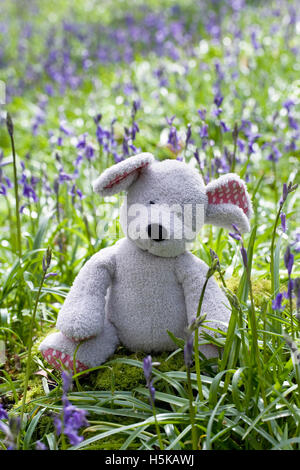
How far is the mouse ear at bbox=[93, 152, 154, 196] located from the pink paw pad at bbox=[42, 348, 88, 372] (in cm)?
65

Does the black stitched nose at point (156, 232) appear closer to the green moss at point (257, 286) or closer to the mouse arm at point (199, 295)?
the mouse arm at point (199, 295)

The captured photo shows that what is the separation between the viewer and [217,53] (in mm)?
7230

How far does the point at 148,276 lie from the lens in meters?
2.04

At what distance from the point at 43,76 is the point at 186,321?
6294 mm

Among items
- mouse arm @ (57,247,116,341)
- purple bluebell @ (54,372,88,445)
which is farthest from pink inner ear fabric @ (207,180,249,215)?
purple bluebell @ (54,372,88,445)

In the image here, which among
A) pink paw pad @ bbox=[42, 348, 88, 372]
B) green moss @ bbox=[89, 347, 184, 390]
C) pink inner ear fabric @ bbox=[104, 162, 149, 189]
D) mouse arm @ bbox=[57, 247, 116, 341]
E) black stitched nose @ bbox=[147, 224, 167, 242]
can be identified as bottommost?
green moss @ bbox=[89, 347, 184, 390]

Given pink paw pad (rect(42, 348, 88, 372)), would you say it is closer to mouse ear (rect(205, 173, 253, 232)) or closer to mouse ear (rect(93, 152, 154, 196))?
mouse ear (rect(93, 152, 154, 196))

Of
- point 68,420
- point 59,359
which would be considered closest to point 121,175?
point 59,359

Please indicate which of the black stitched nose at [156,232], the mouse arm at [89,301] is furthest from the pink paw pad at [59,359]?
the black stitched nose at [156,232]

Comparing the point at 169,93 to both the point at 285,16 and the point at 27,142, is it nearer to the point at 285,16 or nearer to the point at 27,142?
the point at 27,142

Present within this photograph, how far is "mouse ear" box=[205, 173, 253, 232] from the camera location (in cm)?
206

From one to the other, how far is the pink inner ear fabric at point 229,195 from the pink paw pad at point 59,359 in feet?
2.72

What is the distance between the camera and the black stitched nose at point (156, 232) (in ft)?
6.25
